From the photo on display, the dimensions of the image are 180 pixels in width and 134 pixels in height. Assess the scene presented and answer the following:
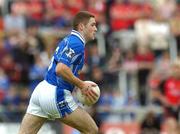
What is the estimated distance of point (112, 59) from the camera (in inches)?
742

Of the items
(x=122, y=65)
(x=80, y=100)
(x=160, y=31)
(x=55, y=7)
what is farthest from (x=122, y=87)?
(x=80, y=100)

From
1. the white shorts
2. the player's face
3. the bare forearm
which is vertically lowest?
the white shorts

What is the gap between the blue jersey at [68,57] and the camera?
1056 cm

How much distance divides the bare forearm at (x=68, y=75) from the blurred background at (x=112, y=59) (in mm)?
5851

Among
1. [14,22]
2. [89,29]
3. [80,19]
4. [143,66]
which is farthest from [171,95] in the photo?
[80,19]

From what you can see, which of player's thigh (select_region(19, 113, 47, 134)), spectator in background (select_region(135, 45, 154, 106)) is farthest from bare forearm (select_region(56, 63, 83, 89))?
spectator in background (select_region(135, 45, 154, 106))

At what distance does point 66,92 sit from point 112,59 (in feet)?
26.6

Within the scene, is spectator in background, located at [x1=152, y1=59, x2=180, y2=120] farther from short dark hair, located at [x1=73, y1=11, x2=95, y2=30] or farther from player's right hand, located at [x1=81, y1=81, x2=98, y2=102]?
player's right hand, located at [x1=81, y1=81, x2=98, y2=102]

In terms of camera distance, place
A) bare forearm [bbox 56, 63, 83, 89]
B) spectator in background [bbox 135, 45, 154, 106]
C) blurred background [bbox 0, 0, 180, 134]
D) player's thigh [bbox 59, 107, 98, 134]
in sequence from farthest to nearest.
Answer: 1. spectator in background [bbox 135, 45, 154, 106]
2. blurred background [bbox 0, 0, 180, 134]
3. player's thigh [bbox 59, 107, 98, 134]
4. bare forearm [bbox 56, 63, 83, 89]

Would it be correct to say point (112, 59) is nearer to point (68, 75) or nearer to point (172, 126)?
point (172, 126)

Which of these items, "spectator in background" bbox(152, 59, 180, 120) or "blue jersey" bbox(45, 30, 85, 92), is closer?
"blue jersey" bbox(45, 30, 85, 92)

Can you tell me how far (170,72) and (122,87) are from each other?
144cm

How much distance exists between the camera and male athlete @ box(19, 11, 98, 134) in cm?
1062

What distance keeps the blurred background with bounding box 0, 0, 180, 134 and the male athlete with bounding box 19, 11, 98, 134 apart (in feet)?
17.8
